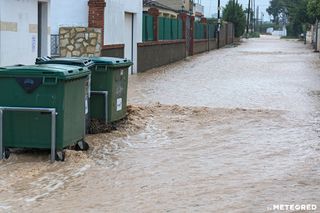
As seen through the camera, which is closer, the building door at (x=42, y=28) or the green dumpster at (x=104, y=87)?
the green dumpster at (x=104, y=87)

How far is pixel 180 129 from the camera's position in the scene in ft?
34.9

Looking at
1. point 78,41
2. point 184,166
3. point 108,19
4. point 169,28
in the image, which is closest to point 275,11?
point 169,28

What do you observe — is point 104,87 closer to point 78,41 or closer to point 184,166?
point 184,166

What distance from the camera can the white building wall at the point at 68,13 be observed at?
18309 millimetres

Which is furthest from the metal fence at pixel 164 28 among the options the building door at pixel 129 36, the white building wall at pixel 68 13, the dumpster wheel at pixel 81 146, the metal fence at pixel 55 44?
the dumpster wheel at pixel 81 146

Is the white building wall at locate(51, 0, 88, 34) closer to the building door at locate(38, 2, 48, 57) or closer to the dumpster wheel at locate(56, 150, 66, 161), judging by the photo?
the building door at locate(38, 2, 48, 57)

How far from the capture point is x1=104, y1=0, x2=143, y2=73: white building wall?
20.9 metres

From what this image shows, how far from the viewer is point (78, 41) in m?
18.1

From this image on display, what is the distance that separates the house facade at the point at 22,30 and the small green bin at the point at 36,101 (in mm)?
3766

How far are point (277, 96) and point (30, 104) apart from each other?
9758 mm

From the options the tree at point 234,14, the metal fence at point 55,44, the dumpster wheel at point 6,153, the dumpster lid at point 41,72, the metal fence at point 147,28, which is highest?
the tree at point 234,14

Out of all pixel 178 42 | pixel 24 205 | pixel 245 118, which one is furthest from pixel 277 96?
pixel 178 42

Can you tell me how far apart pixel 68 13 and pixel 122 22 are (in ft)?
13.0

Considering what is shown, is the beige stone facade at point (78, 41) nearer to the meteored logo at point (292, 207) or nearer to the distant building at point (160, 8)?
the meteored logo at point (292, 207)
